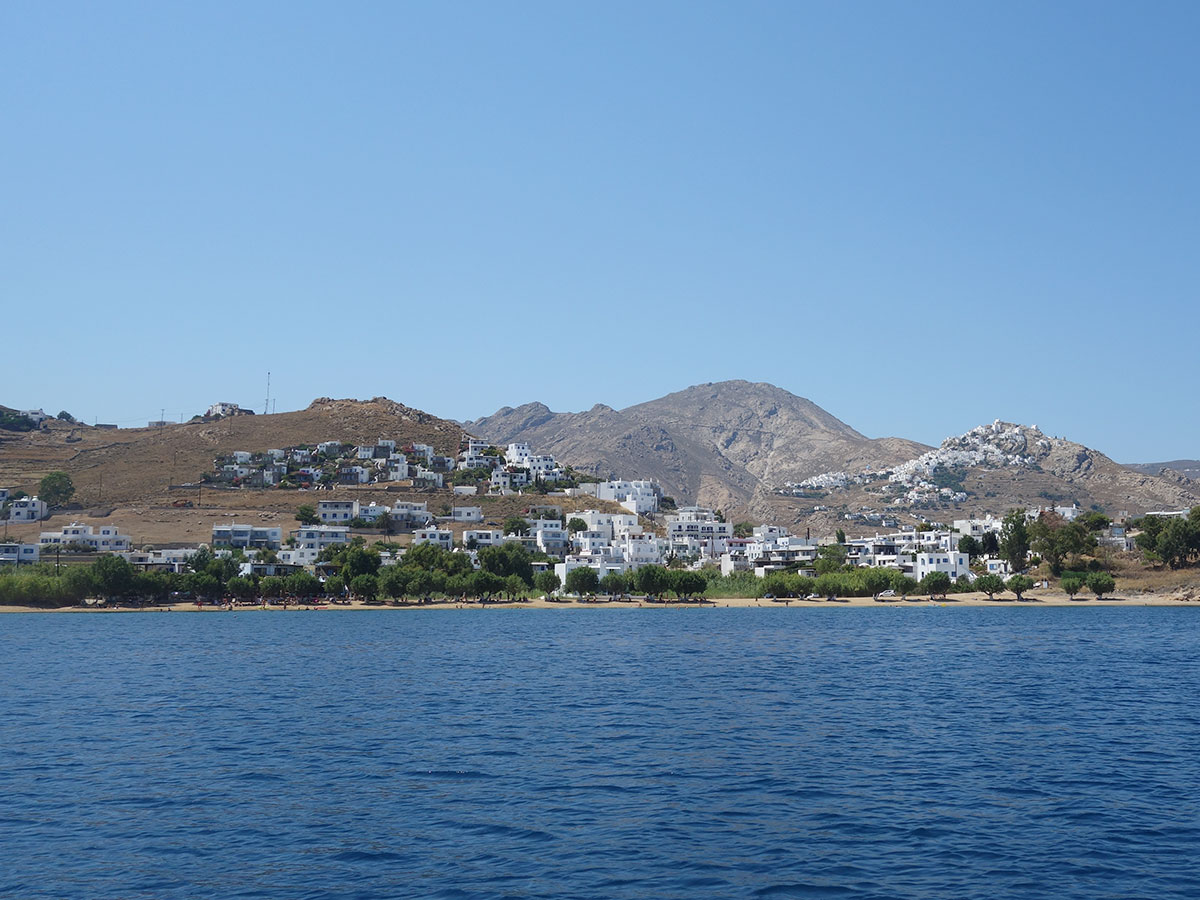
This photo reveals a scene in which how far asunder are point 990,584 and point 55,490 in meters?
162

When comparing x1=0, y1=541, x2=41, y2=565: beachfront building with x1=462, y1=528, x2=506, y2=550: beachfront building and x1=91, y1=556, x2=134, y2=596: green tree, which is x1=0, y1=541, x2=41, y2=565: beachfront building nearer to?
x1=91, y1=556, x2=134, y2=596: green tree

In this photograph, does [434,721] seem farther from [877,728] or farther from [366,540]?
[366,540]

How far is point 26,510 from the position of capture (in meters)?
186

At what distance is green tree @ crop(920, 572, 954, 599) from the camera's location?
6236 inches

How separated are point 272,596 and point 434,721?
343 feet

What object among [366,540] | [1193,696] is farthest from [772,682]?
[366,540]

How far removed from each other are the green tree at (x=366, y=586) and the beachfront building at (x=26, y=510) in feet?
259

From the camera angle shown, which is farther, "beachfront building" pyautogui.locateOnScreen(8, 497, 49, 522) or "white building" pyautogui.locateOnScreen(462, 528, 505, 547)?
"beachfront building" pyautogui.locateOnScreen(8, 497, 49, 522)

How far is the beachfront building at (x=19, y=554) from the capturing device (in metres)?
152

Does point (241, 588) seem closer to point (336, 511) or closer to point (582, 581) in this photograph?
point (582, 581)

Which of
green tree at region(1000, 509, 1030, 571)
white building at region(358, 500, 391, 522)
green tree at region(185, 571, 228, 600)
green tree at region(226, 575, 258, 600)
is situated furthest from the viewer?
white building at region(358, 500, 391, 522)

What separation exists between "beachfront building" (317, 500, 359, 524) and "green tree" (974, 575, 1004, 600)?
107m

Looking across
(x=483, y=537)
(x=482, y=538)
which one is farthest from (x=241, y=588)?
(x=483, y=537)

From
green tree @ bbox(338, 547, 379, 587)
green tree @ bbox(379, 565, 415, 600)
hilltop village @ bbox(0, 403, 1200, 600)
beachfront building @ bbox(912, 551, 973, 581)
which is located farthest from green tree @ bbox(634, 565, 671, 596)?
beachfront building @ bbox(912, 551, 973, 581)
